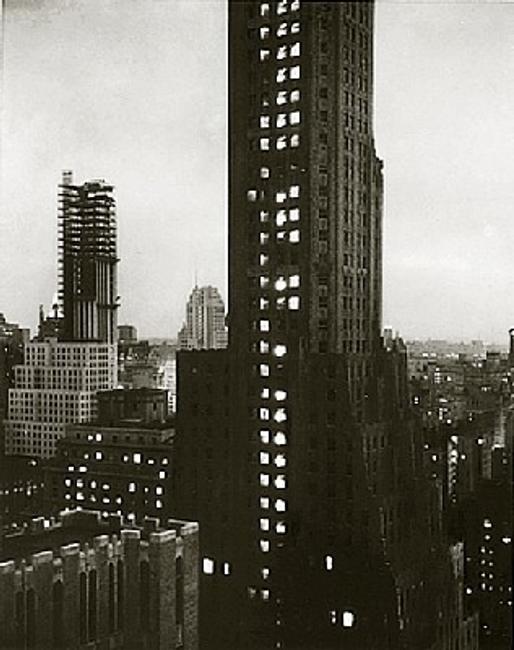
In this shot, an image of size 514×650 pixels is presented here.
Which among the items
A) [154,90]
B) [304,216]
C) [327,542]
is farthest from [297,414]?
[154,90]

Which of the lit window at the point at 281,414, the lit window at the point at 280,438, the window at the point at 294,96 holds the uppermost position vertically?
the window at the point at 294,96

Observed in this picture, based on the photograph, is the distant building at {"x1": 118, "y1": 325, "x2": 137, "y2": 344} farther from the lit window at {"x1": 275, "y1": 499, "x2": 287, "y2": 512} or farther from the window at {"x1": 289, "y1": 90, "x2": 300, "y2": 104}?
the window at {"x1": 289, "y1": 90, "x2": 300, "y2": 104}

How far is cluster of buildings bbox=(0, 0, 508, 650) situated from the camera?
10.2 ft

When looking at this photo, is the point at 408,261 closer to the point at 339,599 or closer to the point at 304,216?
the point at 304,216

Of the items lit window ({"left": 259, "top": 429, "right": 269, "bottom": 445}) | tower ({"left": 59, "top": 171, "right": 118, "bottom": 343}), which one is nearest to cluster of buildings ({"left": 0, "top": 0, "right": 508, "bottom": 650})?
lit window ({"left": 259, "top": 429, "right": 269, "bottom": 445})

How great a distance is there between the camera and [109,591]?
342cm

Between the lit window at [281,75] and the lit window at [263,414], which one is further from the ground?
the lit window at [281,75]

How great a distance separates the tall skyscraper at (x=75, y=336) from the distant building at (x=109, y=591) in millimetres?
396

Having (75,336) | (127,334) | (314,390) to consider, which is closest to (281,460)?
(314,390)

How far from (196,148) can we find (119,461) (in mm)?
1086

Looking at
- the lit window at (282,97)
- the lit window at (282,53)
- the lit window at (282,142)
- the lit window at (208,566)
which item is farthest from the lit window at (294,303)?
the lit window at (208,566)

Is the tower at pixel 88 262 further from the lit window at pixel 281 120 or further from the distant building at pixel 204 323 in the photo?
the lit window at pixel 281 120

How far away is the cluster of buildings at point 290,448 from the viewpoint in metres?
3.12

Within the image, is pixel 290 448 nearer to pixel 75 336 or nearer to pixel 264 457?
pixel 264 457
